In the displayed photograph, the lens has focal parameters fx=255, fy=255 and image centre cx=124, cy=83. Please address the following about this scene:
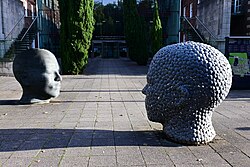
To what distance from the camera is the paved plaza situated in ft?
11.4

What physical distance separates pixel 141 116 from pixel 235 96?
14.8 ft

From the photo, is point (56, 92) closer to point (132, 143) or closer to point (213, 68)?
point (132, 143)

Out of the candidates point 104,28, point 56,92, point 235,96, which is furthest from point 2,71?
point 104,28

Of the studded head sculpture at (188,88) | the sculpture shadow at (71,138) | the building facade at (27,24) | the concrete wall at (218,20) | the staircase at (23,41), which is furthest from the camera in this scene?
the concrete wall at (218,20)

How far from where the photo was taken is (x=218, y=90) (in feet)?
12.3

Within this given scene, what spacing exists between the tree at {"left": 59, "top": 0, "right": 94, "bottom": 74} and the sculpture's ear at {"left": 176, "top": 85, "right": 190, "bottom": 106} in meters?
12.9

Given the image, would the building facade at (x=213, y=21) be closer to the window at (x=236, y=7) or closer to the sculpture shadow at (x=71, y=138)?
the window at (x=236, y=7)

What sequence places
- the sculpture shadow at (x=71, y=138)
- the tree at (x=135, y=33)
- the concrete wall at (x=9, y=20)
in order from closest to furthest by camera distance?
1. the sculpture shadow at (x=71, y=138)
2. the concrete wall at (x=9, y=20)
3. the tree at (x=135, y=33)

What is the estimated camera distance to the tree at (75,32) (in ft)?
51.1

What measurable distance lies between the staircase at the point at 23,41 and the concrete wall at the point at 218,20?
1370 centimetres

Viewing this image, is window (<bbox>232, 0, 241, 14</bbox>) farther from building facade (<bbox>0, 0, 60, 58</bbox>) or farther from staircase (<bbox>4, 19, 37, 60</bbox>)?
building facade (<bbox>0, 0, 60, 58</bbox>)

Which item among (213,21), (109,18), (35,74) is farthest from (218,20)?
(109,18)

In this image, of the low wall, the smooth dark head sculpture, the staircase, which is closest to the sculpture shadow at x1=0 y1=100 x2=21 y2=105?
the smooth dark head sculpture

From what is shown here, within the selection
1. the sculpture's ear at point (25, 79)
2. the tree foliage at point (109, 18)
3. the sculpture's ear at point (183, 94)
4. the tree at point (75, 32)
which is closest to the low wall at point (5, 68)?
the tree at point (75, 32)
